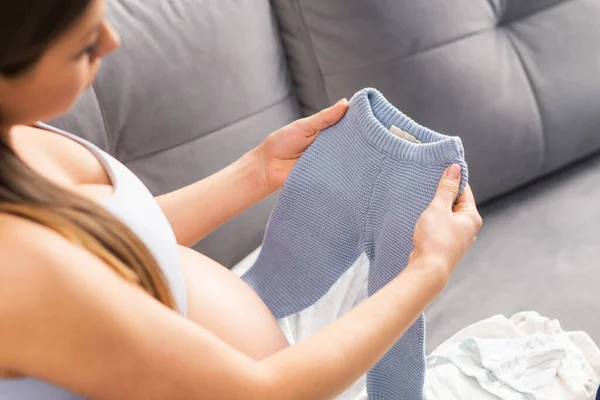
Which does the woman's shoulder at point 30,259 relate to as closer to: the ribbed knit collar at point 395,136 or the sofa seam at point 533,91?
the ribbed knit collar at point 395,136

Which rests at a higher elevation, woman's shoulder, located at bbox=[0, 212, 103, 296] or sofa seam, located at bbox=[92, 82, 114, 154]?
woman's shoulder, located at bbox=[0, 212, 103, 296]

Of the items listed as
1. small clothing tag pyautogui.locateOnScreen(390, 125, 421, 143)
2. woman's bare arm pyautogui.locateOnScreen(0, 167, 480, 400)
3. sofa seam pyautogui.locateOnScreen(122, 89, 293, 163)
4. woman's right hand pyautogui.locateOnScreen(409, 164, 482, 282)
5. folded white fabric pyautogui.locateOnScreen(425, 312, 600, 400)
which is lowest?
folded white fabric pyautogui.locateOnScreen(425, 312, 600, 400)

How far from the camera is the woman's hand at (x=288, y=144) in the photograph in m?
0.86

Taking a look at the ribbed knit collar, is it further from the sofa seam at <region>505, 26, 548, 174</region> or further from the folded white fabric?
the sofa seam at <region>505, 26, 548, 174</region>

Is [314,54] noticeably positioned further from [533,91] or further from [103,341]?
[103,341]

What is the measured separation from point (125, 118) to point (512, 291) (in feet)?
2.29

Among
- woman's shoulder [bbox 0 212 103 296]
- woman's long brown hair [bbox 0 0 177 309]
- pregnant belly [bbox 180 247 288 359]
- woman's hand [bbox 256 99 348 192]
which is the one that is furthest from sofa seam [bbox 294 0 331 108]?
woman's shoulder [bbox 0 212 103 296]

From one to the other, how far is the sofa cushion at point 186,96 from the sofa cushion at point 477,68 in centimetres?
11

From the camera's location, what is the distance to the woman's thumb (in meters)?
0.72

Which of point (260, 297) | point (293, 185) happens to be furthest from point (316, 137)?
point (260, 297)

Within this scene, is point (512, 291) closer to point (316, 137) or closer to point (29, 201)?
point (316, 137)

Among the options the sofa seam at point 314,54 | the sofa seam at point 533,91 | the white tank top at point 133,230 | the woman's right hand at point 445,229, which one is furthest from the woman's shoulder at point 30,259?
the sofa seam at point 533,91

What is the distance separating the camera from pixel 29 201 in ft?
1.64

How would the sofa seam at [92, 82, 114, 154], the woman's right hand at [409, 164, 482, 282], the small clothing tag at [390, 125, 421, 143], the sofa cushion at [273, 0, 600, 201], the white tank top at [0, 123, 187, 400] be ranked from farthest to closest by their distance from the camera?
the sofa cushion at [273, 0, 600, 201] < the sofa seam at [92, 82, 114, 154] < the small clothing tag at [390, 125, 421, 143] < the woman's right hand at [409, 164, 482, 282] < the white tank top at [0, 123, 187, 400]
